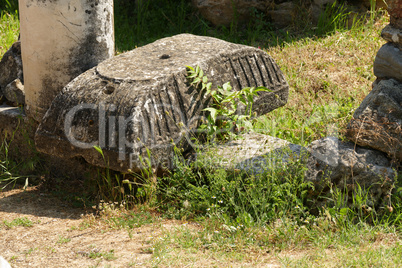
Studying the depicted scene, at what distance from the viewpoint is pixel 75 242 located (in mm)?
3533

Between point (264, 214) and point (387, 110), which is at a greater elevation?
point (387, 110)

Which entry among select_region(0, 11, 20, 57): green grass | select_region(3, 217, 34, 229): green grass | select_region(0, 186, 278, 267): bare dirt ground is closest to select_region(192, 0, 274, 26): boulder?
select_region(0, 11, 20, 57): green grass

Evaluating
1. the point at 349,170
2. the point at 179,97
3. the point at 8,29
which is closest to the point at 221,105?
the point at 179,97

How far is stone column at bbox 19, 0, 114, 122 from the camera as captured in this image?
437 centimetres

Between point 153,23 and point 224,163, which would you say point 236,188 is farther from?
point 153,23

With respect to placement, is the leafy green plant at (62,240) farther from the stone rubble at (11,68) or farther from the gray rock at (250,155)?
the stone rubble at (11,68)

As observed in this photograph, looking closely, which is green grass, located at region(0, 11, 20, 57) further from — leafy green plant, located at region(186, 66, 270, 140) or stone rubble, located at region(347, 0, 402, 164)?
stone rubble, located at region(347, 0, 402, 164)

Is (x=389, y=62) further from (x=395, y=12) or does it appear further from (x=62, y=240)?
(x=62, y=240)

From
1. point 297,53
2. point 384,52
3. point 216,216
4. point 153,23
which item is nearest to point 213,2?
point 153,23

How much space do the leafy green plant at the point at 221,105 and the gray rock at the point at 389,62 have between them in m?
0.93

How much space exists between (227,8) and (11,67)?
334cm

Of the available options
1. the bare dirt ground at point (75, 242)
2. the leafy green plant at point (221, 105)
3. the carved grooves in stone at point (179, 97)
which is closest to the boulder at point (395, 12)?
the leafy green plant at point (221, 105)

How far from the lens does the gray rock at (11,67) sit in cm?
519

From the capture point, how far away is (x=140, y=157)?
150 inches
